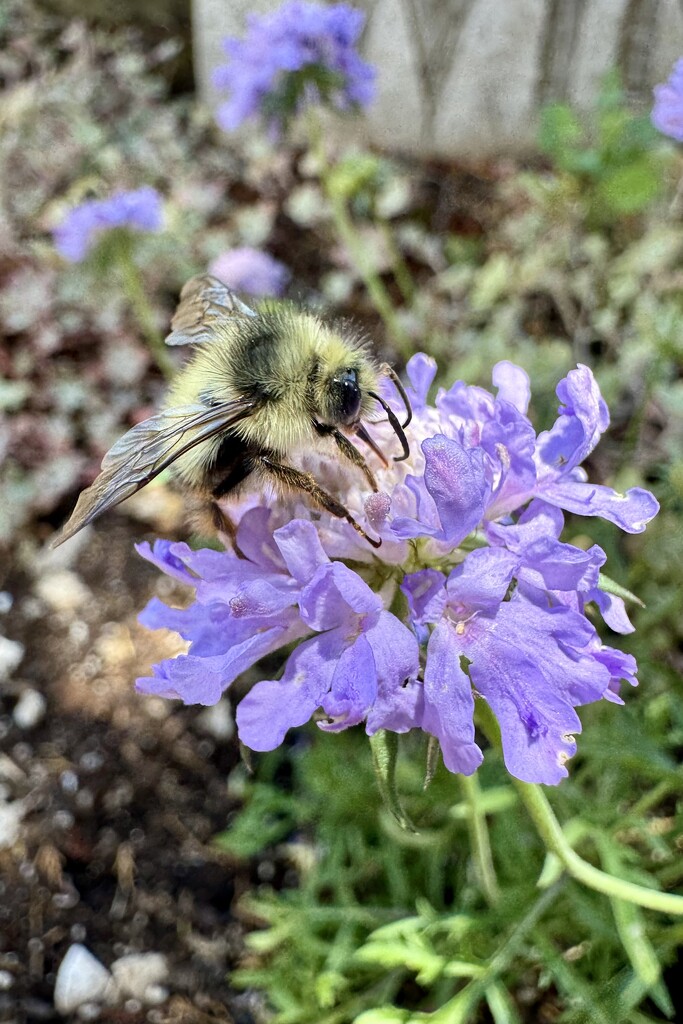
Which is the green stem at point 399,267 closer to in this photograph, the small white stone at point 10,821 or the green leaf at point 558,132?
the green leaf at point 558,132

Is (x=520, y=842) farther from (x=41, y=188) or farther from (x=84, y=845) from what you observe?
(x=41, y=188)

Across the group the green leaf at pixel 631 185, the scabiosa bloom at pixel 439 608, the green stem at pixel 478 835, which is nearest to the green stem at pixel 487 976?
the green stem at pixel 478 835

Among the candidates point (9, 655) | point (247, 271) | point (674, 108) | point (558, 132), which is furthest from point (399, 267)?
point (9, 655)

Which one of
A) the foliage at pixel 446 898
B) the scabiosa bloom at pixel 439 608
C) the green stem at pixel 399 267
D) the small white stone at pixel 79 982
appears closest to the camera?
the scabiosa bloom at pixel 439 608

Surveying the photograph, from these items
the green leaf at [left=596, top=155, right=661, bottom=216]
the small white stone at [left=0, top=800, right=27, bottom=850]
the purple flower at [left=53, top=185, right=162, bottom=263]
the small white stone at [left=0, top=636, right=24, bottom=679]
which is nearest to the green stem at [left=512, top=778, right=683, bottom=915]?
the small white stone at [left=0, top=800, right=27, bottom=850]

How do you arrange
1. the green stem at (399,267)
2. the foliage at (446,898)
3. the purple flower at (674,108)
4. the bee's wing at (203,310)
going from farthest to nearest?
1. the green stem at (399,267)
2. the purple flower at (674,108)
3. the foliage at (446,898)
4. the bee's wing at (203,310)

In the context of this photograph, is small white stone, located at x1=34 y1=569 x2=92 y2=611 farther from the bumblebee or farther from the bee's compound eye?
the bee's compound eye

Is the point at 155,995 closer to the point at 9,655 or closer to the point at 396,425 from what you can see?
the point at 9,655

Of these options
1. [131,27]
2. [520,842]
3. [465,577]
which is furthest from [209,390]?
[131,27]

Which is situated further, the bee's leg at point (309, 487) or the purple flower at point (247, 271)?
the purple flower at point (247, 271)
